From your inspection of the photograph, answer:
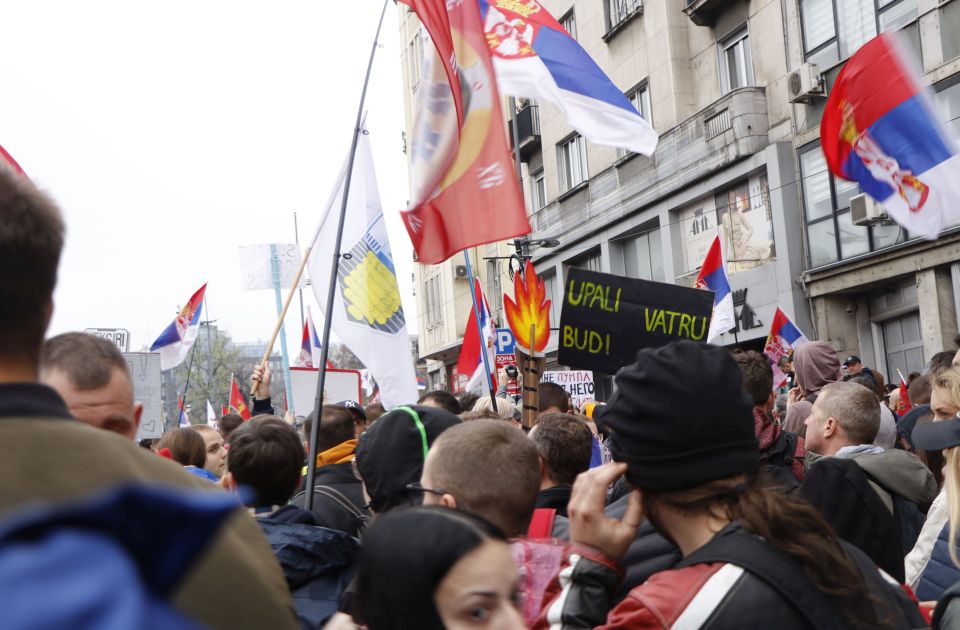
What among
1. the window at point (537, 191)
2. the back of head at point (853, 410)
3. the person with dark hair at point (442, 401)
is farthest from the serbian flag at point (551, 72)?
the window at point (537, 191)

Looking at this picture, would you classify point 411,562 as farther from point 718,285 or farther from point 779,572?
point 718,285

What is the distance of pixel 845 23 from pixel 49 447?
18847 millimetres

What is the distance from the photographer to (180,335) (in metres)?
16.2

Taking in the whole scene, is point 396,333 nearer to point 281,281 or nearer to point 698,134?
point 281,281

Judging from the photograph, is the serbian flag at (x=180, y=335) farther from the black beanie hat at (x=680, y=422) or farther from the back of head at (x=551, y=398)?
the black beanie hat at (x=680, y=422)

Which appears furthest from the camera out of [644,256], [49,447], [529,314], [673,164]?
[644,256]

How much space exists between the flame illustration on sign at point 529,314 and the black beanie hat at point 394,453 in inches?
245

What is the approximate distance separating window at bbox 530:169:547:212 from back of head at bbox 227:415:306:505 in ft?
87.4

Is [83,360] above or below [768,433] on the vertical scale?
above

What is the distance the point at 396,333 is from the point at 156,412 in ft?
13.8

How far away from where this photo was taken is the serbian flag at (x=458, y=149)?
663 centimetres

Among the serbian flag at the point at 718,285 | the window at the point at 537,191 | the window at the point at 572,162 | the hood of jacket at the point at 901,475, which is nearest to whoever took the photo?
the hood of jacket at the point at 901,475

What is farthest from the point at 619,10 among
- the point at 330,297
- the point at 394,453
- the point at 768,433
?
the point at 394,453

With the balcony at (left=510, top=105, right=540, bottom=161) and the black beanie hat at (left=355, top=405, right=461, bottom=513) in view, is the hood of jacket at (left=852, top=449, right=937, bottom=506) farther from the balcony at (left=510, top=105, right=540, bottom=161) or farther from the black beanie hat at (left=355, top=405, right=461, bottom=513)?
the balcony at (left=510, top=105, right=540, bottom=161)
